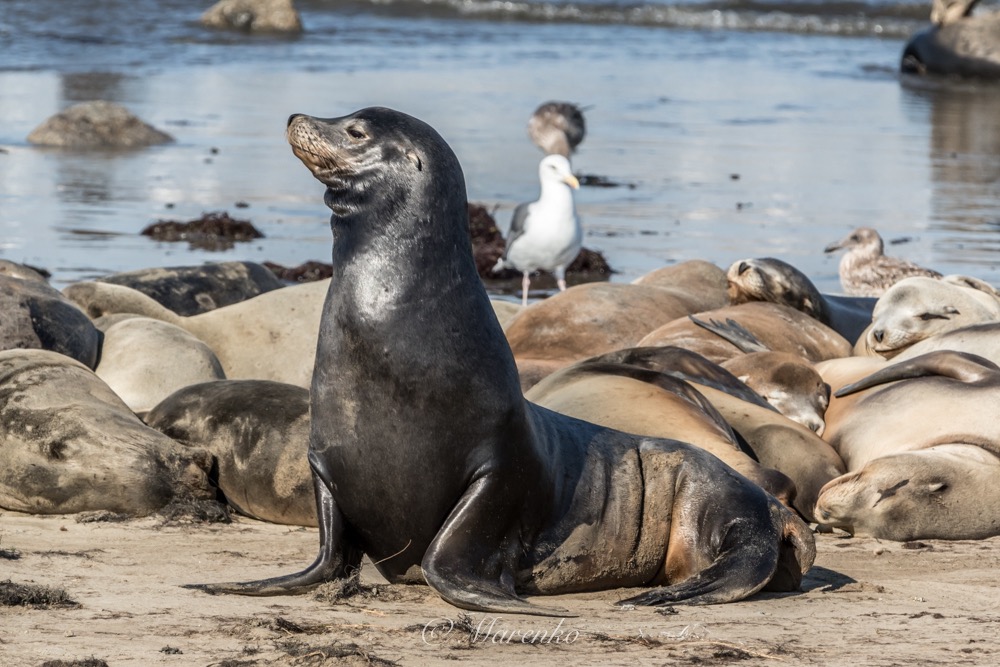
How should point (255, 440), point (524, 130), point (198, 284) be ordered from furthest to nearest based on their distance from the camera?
point (524, 130) → point (198, 284) → point (255, 440)

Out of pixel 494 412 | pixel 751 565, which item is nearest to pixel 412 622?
pixel 494 412

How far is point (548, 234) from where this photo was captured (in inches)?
430

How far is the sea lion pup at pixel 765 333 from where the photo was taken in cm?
791

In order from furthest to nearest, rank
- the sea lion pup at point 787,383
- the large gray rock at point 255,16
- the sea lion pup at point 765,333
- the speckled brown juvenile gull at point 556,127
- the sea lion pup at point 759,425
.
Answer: the large gray rock at point 255,16 < the speckled brown juvenile gull at point 556,127 < the sea lion pup at point 765,333 < the sea lion pup at point 787,383 < the sea lion pup at point 759,425

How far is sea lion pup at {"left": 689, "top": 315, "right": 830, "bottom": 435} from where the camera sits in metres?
7.05

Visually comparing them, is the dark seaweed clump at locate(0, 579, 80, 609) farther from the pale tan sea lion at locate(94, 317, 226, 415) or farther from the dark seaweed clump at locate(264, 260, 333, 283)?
the dark seaweed clump at locate(264, 260, 333, 283)

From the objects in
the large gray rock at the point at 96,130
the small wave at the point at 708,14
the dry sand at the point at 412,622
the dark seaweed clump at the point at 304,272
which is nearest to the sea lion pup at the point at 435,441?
the dry sand at the point at 412,622

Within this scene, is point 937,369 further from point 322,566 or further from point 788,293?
point 322,566

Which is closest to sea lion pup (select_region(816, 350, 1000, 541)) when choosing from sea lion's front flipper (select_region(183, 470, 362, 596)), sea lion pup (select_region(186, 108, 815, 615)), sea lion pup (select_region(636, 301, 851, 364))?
sea lion pup (select_region(636, 301, 851, 364))

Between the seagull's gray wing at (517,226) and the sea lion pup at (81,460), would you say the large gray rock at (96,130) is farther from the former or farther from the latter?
the sea lion pup at (81,460)

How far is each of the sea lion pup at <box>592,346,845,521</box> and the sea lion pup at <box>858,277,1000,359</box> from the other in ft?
4.82

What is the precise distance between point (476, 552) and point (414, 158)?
117cm

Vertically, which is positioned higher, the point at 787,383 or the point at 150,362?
the point at 150,362

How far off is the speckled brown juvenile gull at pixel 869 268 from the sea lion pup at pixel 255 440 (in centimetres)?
593
